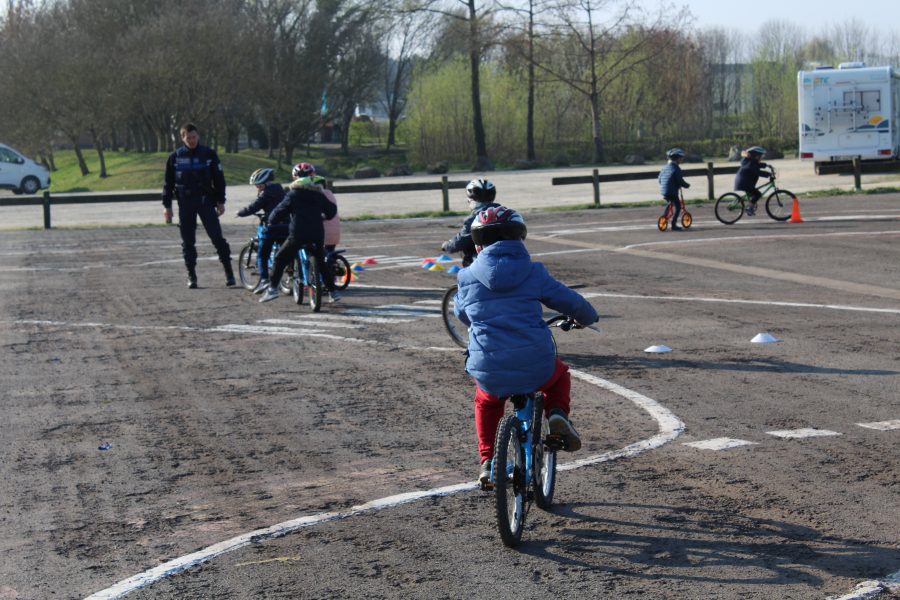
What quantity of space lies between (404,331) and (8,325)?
4730mm

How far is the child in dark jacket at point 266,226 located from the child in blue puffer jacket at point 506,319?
1007cm

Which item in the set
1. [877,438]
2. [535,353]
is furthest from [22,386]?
[877,438]

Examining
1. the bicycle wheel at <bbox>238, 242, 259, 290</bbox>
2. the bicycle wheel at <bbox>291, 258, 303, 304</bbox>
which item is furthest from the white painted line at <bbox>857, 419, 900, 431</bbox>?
the bicycle wheel at <bbox>238, 242, 259, 290</bbox>

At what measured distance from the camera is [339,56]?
80.9 m

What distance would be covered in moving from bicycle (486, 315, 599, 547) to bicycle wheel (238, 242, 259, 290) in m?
11.3

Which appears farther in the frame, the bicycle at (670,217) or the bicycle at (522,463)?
the bicycle at (670,217)

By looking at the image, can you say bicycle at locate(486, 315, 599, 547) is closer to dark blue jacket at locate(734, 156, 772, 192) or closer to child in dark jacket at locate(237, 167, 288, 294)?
child in dark jacket at locate(237, 167, 288, 294)

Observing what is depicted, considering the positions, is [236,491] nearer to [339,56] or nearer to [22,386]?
[22,386]

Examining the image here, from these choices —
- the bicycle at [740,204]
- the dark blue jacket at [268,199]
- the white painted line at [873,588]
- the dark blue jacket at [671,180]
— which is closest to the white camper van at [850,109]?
the bicycle at [740,204]

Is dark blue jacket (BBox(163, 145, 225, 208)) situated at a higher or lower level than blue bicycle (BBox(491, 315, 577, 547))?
higher

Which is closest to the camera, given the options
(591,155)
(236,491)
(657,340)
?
(236,491)

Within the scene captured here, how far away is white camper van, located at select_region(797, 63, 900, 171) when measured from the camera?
1575 inches

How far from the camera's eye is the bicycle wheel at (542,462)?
20.2 feet

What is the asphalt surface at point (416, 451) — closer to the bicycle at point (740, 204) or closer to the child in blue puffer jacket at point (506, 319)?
the child in blue puffer jacket at point (506, 319)
